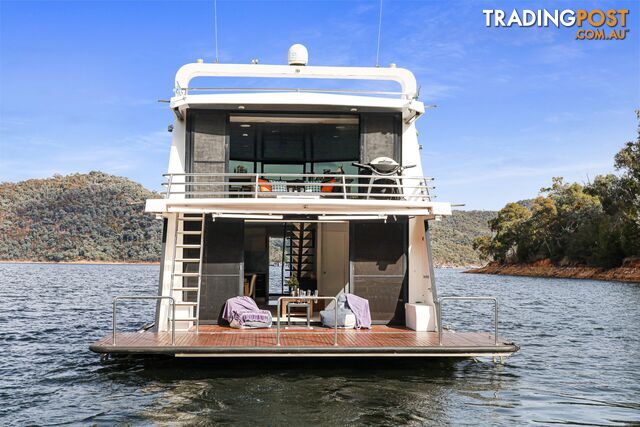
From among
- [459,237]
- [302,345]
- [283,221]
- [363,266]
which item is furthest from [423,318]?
[459,237]

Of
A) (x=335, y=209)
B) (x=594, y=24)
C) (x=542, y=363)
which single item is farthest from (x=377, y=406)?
(x=594, y=24)

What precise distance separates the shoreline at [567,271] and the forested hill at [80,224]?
167 feet

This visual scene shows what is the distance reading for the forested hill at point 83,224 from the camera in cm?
10519

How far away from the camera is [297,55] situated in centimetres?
1347

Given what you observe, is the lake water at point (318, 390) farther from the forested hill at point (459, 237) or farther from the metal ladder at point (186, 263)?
the forested hill at point (459, 237)

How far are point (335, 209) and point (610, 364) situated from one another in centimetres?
699

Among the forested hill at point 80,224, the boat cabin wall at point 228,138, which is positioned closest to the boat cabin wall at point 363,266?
the boat cabin wall at point 228,138

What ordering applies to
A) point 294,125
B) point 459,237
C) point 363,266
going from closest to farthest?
point 363,266 < point 294,125 < point 459,237

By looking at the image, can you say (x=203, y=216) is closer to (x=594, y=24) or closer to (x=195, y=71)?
(x=195, y=71)

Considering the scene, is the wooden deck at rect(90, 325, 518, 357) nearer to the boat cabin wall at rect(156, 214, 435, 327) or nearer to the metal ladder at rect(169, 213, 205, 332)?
the metal ladder at rect(169, 213, 205, 332)

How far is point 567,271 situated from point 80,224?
77.2 metres

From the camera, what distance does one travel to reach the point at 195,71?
13.1 meters

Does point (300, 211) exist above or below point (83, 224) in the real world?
below

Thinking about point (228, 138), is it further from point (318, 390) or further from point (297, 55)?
point (318, 390)
